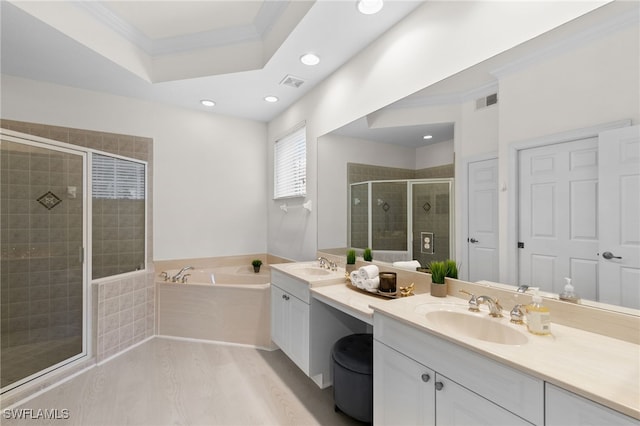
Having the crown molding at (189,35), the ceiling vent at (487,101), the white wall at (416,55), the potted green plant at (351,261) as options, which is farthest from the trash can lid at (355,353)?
the crown molding at (189,35)

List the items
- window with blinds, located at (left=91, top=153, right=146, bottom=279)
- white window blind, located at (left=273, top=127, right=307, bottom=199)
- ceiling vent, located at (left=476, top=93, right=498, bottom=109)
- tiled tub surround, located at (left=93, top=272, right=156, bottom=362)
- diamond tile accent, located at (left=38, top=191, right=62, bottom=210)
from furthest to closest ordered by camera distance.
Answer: white window blind, located at (left=273, top=127, right=307, bottom=199), window with blinds, located at (left=91, top=153, right=146, bottom=279), tiled tub surround, located at (left=93, top=272, right=156, bottom=362), diamond tile accent, located at (left=38, top=191, right=62, bottom=210), ceiling vent, located at (left=476, top=93, right=498, bottom=109)

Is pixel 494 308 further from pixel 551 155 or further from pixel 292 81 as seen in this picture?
pixel 292 81

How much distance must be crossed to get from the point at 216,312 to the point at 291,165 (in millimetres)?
1766

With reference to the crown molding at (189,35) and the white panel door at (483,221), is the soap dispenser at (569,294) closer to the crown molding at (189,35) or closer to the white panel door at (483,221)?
the white panel door at (483,221)

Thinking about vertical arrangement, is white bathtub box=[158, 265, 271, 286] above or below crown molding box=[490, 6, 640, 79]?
below

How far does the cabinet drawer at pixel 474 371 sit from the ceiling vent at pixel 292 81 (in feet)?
7.53

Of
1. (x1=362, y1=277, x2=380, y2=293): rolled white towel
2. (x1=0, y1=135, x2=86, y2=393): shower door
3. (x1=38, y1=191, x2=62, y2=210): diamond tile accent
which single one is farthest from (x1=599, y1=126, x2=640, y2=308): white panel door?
(x1=38, y1=191, x2=62, y2=210): diamond tile accent

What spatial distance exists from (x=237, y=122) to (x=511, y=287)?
346 centimetres

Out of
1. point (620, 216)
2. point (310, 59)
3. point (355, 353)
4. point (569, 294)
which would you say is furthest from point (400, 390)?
point (310, 59)

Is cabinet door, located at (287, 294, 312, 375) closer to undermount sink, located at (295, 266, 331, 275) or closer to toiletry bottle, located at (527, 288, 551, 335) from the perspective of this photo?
undermount sink, located at (295, 266, 331, 275)

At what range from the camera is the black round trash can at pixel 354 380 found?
1.62m

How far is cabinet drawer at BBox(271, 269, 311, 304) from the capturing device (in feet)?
6.61

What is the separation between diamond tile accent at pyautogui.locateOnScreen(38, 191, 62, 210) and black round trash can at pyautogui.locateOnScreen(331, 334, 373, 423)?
266 centimetres

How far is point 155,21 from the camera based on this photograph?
2.32 meters
